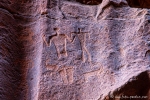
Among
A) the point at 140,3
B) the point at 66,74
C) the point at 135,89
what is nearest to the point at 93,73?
the point at 66,74

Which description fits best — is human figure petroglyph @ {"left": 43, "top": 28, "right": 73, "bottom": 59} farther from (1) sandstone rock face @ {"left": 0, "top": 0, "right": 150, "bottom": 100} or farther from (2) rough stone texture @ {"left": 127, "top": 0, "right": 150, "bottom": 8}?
(2) rough stone texture @ {"left": 127, "top": 0, "right": 150, "bottom": 8}

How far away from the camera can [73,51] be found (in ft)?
7.50

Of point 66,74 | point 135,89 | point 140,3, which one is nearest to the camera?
point 135,89

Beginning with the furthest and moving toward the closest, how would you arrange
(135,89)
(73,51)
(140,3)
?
(140,3) → (73,51) → (135,89)

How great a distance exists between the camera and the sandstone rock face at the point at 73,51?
2.07 meters

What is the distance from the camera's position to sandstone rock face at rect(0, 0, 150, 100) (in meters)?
2.07

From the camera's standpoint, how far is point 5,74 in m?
2.14

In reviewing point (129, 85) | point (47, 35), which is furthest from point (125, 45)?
point (47, 35)

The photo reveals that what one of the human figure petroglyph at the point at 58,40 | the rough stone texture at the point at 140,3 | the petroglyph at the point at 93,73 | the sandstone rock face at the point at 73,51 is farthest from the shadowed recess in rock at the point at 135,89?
the rough stone texture at the point at 140,3

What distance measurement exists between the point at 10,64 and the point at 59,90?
41cm

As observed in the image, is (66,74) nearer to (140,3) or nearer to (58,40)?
(58,40)

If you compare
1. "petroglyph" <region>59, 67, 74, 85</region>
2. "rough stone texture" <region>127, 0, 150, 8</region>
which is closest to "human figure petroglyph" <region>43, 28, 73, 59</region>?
"petroglyph" <region>59, 67, 74, 85</region>

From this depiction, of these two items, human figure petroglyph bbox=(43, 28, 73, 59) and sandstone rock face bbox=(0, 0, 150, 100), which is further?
human figure petroglyph bbox=(43, 28, 73, 59)

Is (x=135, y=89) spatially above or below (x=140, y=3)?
below
